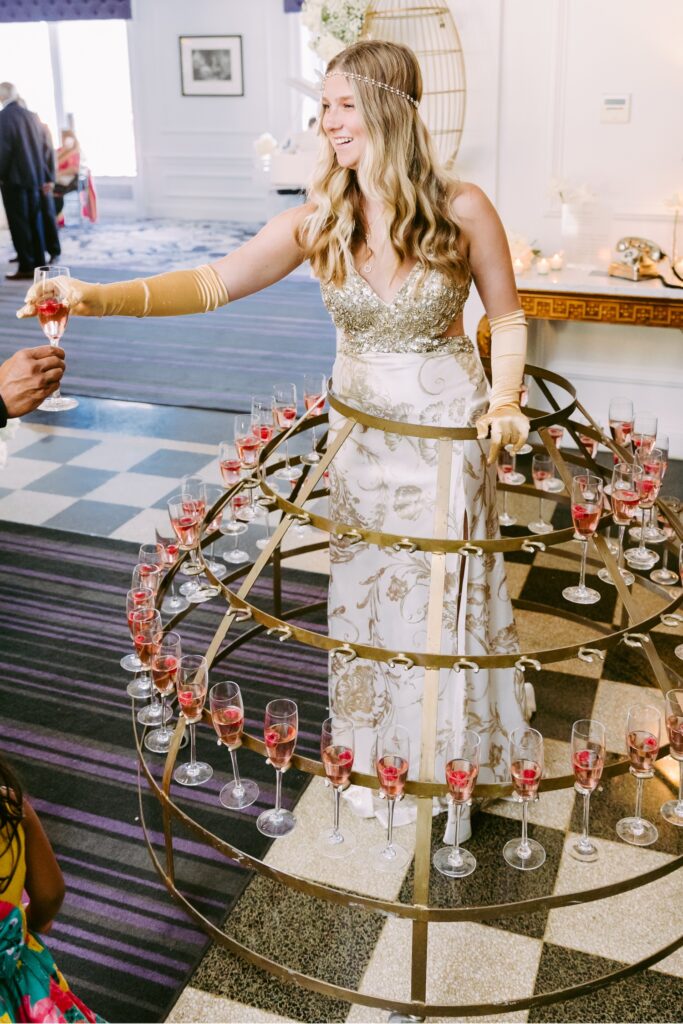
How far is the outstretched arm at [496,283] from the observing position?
2.62m

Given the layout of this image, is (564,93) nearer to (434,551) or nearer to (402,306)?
(402,306)

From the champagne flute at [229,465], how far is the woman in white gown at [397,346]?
0.96 feet

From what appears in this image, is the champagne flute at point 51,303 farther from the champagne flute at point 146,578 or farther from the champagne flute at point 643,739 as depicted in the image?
the champagne flute at point 643,739

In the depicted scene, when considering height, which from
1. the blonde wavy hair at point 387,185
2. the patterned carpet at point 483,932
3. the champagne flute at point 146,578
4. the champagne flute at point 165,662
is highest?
the blonde wavy hair at point 387,185

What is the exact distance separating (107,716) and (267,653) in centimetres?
63

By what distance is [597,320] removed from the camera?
524 centimetres

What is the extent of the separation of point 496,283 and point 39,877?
70.7 inches

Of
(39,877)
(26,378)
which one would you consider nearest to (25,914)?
(39,877)

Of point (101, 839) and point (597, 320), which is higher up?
point (597, 320)

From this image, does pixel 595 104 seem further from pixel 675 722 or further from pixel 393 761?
pixel 393 761

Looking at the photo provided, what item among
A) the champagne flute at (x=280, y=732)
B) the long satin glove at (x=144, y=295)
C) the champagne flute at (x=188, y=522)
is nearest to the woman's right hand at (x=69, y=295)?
the long satin glove at (x=144, y=295)

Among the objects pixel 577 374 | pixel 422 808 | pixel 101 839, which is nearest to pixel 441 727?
pixel 422 808

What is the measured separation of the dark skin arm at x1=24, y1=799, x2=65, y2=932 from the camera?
1574 mm

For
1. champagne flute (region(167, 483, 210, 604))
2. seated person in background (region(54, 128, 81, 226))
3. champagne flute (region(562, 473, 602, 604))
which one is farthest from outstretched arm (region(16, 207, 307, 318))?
seated person in background (region(54, 128, 81, 226))
